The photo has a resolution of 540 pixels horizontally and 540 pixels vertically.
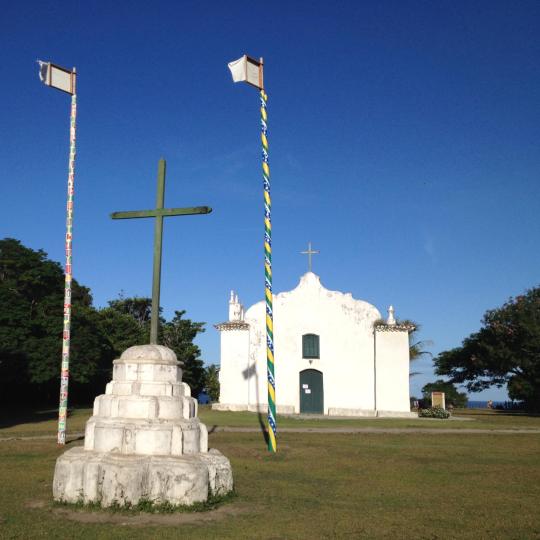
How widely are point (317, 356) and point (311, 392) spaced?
189 centimetres

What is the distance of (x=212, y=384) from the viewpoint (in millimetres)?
44000

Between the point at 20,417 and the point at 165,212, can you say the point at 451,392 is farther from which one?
the point at 165,212

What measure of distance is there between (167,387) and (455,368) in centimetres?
3984

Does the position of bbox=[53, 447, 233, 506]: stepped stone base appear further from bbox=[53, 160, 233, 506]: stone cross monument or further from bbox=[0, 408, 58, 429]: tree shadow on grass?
bbox=[0, 408, 58, 429]: tree shadow on grass

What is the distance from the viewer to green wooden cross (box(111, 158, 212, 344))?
33.2 ft

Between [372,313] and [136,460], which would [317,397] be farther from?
[136,460]

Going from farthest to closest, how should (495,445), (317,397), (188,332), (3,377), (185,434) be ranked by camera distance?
1. (188,332)
2. (317,397)
3. (3,377)
4. (495,445)
5. (185,434)

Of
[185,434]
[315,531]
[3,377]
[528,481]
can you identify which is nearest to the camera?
[315,531]

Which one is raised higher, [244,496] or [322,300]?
[322,300]

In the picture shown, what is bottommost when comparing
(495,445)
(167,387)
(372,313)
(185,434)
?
(495,445)

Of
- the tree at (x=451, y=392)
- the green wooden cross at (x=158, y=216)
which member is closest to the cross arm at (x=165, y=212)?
the green wooden cross at (x=158, y=216)

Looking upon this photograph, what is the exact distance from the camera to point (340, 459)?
13.3 m

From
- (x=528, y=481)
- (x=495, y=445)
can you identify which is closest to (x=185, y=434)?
(x=528, y=481)

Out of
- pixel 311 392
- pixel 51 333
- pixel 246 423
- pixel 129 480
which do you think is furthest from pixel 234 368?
pixel 129 480
